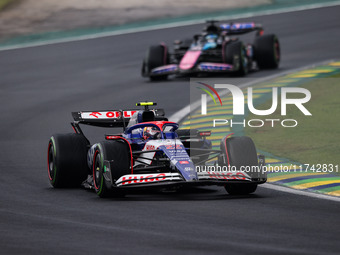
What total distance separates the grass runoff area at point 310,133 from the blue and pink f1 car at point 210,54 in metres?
3.32

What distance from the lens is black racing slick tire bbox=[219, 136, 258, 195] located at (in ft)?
42.7

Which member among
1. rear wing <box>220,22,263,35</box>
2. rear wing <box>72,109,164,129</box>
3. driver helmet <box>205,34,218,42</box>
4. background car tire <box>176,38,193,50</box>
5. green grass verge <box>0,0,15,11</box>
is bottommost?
rear wing <box>72,109,164,129</box>

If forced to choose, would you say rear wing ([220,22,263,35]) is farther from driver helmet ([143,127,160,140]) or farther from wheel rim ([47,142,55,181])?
driver helmet ([143,127,160,140])

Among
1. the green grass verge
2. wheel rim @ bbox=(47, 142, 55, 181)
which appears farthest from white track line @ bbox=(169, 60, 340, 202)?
the green grass verge

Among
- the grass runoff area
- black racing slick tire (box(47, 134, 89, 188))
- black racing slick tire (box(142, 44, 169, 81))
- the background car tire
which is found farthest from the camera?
the background car tire

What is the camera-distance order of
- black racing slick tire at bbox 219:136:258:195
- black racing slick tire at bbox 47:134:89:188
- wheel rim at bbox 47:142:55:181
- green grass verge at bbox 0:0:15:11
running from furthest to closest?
green grass verge at bbox 0:0:15:11 → wheel rim at bbox 47:142:55:181 → black racing slick tire at bbox 47:134:89:188 → black racing slick tire at bbox 219:136:258:195

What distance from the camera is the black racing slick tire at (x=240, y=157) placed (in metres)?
13.0

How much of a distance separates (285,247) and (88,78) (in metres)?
20.9

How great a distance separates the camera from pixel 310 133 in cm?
1881

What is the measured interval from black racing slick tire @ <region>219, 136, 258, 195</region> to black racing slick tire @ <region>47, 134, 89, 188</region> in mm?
2393

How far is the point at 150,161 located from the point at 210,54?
1407cm

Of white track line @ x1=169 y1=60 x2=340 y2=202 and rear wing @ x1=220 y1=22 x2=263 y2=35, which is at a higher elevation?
rear wing @ x1=220 y1=22 x2=263 y2=35

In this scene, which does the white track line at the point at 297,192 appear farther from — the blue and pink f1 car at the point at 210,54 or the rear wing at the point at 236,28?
the rear wing at the point at 236,28

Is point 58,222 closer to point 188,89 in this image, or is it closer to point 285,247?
point 285,247
